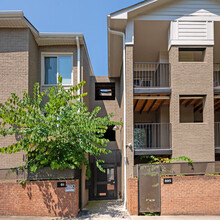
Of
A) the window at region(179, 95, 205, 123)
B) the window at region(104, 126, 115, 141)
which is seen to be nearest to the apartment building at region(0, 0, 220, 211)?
the window at region(179, 95, 205, 123)

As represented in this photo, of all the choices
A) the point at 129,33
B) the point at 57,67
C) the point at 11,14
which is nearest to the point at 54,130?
the point at 57,67

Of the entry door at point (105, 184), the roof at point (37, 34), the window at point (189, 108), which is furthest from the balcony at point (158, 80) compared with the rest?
the entry door at point (105, 184)

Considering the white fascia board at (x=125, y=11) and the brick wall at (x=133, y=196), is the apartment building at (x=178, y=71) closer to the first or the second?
the white fascia board at (x=125, y=11)

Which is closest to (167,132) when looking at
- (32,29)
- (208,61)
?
(208,61)

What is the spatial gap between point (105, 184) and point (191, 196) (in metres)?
6.22

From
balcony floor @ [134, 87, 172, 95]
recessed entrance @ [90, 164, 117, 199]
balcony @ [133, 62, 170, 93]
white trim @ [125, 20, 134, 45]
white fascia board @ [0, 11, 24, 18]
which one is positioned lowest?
recessed entrance @ [90, 164, 117, 199]

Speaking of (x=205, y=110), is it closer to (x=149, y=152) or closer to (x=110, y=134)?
(x=149, y=152)

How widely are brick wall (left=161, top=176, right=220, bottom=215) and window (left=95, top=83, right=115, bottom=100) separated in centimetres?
842

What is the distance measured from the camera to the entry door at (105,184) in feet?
46.5

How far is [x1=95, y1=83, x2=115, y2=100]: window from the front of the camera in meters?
16.4

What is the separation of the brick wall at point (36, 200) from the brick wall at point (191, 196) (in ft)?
11.5

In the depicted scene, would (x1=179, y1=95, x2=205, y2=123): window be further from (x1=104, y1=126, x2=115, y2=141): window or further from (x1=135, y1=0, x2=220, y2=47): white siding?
(x1=104, y1=126, x2=115, y2=141): window

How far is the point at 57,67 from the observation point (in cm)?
1245

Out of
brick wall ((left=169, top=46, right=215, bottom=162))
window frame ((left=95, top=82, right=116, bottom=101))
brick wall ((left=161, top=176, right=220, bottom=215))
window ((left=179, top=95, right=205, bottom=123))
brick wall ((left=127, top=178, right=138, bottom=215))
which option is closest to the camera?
brick wall ((left=161, top=176, right=220, bottom=215))
